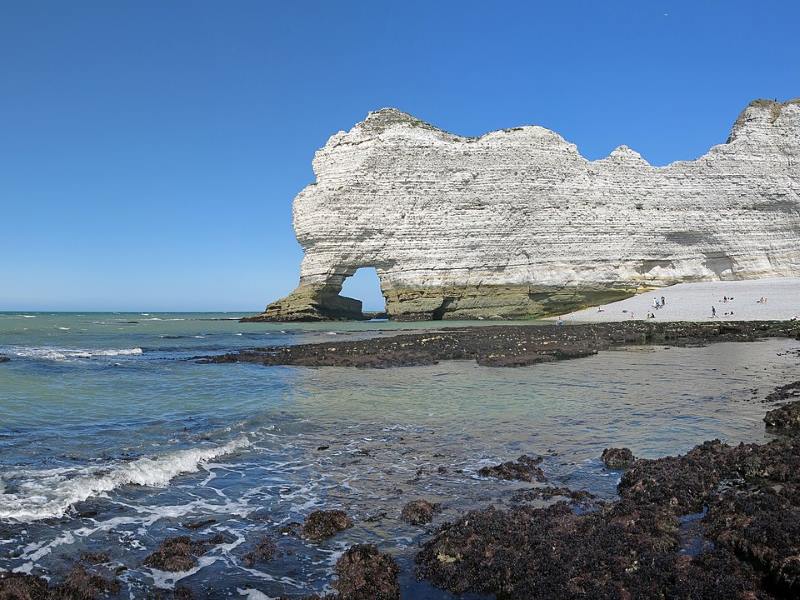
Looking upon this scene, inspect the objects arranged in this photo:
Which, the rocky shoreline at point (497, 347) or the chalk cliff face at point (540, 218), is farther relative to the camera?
the chalk cliff face at point (540, 218)

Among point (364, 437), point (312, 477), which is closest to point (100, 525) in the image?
point (312, 477)

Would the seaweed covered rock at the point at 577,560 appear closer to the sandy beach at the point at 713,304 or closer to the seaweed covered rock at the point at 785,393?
the seaweed covered rock at the point at 785,393

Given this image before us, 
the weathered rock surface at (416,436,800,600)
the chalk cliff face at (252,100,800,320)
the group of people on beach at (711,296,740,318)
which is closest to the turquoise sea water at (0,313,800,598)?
the weathered rock surface at (416,436,800,600)

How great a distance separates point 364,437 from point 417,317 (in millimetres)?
41838

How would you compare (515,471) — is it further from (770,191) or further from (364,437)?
(770,191)

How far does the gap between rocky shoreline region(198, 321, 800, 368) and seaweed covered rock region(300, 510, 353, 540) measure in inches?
490

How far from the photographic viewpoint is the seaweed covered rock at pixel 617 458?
686 cm

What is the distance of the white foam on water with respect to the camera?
564 cm

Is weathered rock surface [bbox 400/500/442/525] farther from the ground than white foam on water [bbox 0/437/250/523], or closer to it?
farther from the ground

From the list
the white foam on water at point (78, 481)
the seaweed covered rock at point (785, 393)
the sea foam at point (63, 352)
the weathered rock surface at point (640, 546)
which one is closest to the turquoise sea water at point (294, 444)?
the white foam on water at point (78, 481)

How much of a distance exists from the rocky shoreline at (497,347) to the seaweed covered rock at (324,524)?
12454 millimetres

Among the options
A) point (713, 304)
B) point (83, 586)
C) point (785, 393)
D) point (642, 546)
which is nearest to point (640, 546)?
point (642, 546)

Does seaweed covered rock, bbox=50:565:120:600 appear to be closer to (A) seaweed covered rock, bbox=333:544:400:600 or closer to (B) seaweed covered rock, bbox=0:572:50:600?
(B) seaweed covered rock, bbox=0:572:50:600

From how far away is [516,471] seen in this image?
22.0 feet
